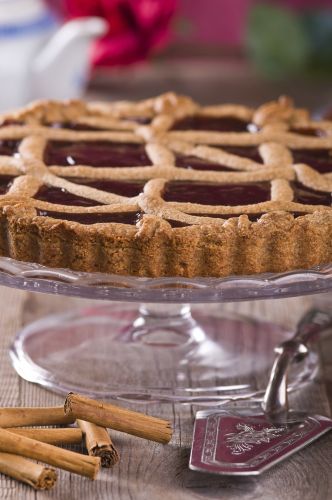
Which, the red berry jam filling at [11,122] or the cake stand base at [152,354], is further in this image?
the red berry jam filling at [11,122]

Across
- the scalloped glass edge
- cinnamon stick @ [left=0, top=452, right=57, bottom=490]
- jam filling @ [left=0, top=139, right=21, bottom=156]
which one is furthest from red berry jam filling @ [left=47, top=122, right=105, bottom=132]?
cinnamon stick @ [left=0, top=452, right=57, bottom=490]

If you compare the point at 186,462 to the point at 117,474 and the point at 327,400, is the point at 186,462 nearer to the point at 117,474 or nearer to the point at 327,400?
the point at 117,474

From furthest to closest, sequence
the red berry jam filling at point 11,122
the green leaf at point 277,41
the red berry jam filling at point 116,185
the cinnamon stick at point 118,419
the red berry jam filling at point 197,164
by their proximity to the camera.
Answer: the green leaf at point 277,41 → the red berry jam filling at point 11,122 → the red berry jam filling at point 197,164 → the red berry jam filling at point 116,185 → the cinnamon stick at point 118,419

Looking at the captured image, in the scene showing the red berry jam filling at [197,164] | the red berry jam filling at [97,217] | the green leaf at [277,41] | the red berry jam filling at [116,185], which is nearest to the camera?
the red berry jam filling at [97,217]

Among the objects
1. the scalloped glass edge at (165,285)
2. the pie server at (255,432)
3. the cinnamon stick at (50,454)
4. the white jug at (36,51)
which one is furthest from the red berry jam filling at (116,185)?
the white jug at (36,51)

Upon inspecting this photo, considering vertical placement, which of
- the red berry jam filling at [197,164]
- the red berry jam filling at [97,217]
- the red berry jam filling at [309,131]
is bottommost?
the red berry jam filling at [97,217]

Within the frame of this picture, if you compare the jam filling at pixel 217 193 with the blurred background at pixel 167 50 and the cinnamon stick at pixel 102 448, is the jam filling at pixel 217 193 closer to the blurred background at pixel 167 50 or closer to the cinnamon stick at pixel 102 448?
the cinnamon stick at pixel 102 448
